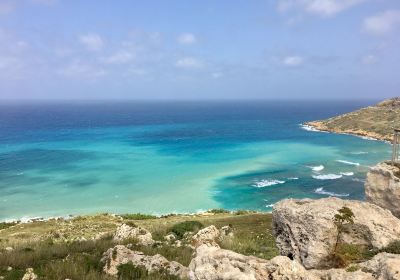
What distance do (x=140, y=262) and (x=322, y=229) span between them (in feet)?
21.2

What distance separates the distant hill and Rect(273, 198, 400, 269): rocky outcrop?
123 metres

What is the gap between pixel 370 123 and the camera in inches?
5910

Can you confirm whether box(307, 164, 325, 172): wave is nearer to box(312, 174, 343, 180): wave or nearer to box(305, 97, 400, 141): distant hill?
box(312, 174, 343, 180): wave

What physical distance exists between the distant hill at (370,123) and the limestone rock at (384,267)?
128535mm

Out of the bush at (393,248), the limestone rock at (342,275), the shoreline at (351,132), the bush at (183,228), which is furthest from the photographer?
the shoreline at (351,132)

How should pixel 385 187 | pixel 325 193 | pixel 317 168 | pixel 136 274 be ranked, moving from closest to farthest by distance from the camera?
1. pixel 136 274
2. pixel 385 187
3. pixel 325 193
4. pixel 317 168

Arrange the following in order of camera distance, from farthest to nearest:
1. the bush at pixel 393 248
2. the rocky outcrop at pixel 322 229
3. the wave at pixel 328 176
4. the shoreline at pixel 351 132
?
the shoreline at pixel 351 132, the wave at pixel 328 176, the rocky outcrop at pixel 322 229, the bush at pixel 393 248

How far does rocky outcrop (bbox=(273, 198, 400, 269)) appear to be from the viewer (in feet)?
45.0

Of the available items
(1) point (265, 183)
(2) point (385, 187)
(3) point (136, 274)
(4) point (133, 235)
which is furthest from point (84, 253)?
(1) point (265, 183)

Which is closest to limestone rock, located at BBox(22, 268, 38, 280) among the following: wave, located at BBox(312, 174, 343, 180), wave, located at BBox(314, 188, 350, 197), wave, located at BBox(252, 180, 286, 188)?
wave, located at BBox(314, 188, 350, 197)

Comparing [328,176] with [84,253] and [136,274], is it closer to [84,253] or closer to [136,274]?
[84,253]

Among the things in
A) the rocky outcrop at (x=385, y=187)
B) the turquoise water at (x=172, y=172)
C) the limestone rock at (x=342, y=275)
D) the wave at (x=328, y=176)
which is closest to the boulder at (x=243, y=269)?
the limestone rock at (x=342, y=275)

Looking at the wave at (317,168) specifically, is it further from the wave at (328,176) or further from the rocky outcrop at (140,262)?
the rocky outcrop at (140,262)

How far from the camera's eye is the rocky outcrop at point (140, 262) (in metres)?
13.5
